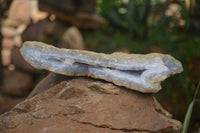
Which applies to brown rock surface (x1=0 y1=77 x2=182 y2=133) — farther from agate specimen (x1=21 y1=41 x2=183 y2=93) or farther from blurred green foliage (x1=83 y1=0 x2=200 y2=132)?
blurred green foliage (x1=83 y1=0 x2=200 y2=132)

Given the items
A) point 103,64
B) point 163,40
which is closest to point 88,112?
point 103,64

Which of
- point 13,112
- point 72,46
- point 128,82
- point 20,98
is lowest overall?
point 20,98

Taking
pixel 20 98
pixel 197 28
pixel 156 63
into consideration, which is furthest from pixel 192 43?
pixel 156 63

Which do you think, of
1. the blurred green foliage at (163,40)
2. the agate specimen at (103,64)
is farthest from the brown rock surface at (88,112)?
the blurred green foliage at (163,40)

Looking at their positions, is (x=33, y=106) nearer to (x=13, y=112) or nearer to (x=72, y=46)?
(x=13, y=112)

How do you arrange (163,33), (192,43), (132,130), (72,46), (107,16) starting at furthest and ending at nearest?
(107,16), (163,33), (192,43), (72,46), (132,130)
